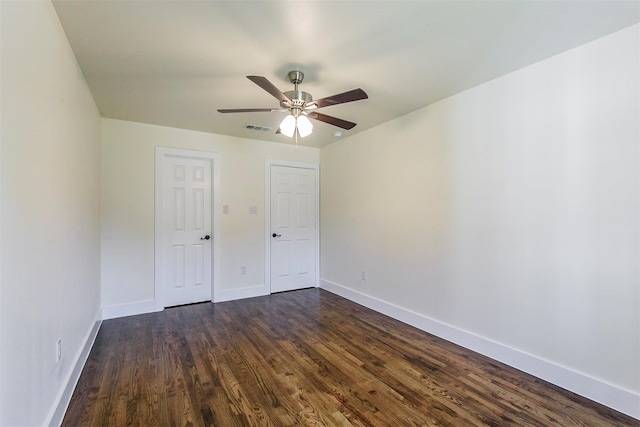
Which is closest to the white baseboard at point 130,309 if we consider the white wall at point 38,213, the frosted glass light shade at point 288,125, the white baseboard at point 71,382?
the white baseboard at point 71,382

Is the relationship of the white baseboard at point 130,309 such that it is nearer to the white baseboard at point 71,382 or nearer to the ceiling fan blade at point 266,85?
the white baseboard at point 71,382

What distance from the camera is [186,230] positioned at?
156 inches

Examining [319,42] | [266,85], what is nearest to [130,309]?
[266,85]

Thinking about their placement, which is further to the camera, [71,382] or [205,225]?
[205,225]

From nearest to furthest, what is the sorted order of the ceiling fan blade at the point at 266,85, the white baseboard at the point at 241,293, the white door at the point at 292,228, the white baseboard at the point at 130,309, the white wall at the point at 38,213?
the white wall at the point at 38,213
the ceiling fan blade at the point at 266,85
the white baseboard at the point at 130,309
the white baseboard at the point at 241,293
the white door at the point at 292,228

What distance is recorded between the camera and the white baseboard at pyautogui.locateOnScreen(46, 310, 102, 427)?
165 centimetres

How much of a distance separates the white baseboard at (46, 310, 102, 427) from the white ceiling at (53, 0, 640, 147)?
2275 mm

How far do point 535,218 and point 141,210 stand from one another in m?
4.21

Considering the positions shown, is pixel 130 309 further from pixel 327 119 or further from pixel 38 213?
pixel 327 119

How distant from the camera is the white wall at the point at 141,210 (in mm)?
3463

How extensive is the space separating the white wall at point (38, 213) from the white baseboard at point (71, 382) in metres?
0.02

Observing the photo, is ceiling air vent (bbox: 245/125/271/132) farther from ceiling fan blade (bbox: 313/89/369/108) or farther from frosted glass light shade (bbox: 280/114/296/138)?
ceiling fan blade (bbox: 313/89/369/108)

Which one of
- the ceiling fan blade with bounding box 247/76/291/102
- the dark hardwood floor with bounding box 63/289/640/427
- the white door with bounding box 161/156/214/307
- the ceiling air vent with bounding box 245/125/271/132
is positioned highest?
the ceiling air vent with bounding box 245/125/271/132

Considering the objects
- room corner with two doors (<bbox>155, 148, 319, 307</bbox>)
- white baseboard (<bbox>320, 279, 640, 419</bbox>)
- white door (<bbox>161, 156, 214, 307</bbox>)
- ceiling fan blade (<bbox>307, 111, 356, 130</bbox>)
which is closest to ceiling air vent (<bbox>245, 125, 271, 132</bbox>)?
room corner with two doors (<bbox>155, 148, 319, 307</bbox>)
